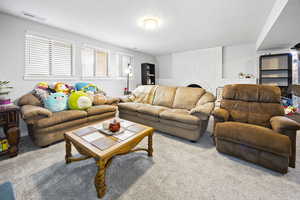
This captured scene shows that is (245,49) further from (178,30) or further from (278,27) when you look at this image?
(178,30)

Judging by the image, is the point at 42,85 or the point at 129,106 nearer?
the point at 42,85

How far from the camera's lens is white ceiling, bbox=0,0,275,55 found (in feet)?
7.35

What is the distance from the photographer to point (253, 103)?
2199 mm

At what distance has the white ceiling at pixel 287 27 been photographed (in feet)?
6.60

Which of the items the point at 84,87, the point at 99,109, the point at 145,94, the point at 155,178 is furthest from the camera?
the point at 145,94

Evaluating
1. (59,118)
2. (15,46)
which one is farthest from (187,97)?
(15,46)

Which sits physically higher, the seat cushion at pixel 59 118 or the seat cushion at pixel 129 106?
the seat cushion at pixel 129 106

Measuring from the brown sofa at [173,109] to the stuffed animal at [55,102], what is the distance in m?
1.31

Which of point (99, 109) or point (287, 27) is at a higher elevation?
point (287, 27)

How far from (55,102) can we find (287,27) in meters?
5.01

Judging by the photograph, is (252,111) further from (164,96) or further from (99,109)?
(99,109)

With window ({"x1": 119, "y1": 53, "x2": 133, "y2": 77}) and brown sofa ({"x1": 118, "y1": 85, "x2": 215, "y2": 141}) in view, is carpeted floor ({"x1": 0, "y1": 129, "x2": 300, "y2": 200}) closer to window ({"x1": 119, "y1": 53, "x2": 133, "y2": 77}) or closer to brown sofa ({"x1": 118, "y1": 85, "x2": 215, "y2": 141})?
brown sofa ({"x1": 118, "y1": 85, "x2": 215, "y2": 141})

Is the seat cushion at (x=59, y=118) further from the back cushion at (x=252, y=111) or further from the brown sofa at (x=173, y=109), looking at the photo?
the back cushion at (x=252, y=111)

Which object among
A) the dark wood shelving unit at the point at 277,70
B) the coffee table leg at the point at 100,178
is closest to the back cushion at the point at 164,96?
the coffee table leg at the point at 100,178
